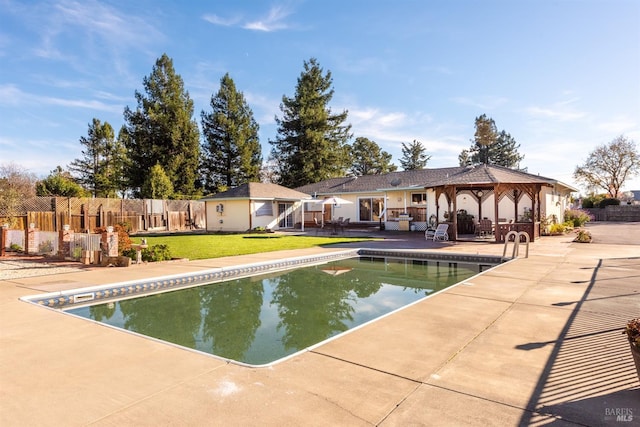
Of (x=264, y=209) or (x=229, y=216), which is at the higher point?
(x=264, y=209)

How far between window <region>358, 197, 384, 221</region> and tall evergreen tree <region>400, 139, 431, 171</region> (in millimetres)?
26111

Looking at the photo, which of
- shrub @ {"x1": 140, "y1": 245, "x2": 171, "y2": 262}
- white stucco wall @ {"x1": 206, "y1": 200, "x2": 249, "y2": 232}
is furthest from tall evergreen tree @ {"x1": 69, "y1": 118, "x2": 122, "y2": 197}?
shrub @ {"x1": 140, "y1": 245, "x2": 171, "y2": 262}

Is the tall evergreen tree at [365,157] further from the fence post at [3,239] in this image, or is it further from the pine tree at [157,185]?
the fence post at [3,239]

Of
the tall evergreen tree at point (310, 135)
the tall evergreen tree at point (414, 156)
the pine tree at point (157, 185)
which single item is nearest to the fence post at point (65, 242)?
the pine tree at point (157, 185)

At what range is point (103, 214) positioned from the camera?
71.5 feet

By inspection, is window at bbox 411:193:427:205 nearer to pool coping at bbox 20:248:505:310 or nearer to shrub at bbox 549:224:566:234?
shrub at bbox 549:224:566:234

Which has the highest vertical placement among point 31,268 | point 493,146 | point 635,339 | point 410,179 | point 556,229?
point 493,146

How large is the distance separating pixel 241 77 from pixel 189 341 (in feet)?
131

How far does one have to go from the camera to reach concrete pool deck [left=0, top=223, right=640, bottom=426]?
279 centimetres

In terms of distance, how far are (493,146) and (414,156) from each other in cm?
1064

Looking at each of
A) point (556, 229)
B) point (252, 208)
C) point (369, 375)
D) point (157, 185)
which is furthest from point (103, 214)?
point (556, 229)

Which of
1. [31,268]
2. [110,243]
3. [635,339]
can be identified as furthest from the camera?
[110,243]

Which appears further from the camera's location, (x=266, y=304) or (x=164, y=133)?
(x=164, y=133)

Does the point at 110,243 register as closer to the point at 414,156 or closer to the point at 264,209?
the point at 264,209
